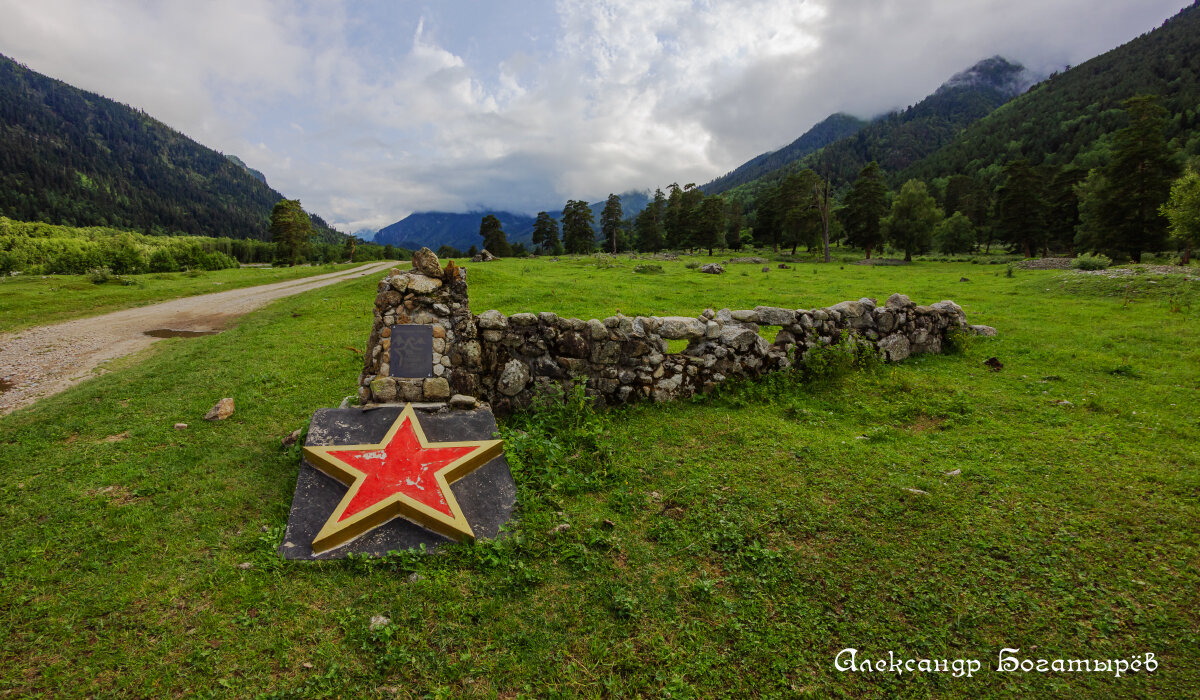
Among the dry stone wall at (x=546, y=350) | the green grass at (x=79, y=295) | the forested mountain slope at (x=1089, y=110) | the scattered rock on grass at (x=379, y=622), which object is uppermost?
the forested mountain slope at (x=1089, y=110)

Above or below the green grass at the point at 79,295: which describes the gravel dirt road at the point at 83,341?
below

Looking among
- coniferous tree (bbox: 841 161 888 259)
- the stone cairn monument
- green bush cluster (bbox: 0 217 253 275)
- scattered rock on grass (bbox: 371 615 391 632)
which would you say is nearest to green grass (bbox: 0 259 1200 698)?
scattered rock on grass (bbox: 371 615 391 632)

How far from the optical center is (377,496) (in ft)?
16.0

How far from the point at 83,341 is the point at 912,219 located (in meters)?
58.2

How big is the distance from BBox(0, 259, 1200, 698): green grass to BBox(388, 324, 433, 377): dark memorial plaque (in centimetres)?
192

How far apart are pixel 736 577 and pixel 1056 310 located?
1800 cm

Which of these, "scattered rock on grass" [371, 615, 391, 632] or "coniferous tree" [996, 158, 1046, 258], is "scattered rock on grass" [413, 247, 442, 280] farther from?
"coniferous tree" [996, 158, 1046, 258]

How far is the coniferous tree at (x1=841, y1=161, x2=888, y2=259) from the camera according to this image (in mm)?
46159

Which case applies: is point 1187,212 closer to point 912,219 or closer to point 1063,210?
point 912,219

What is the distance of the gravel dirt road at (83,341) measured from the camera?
9008 millimetres

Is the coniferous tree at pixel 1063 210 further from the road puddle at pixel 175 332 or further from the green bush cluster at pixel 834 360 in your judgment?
the road puddle at pixel 175 332

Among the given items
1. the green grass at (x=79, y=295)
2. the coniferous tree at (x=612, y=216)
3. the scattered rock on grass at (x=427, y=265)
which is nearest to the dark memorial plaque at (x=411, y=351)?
the scattered rock on grass at (x=427, y=265)

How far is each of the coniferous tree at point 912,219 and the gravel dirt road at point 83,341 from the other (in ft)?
176

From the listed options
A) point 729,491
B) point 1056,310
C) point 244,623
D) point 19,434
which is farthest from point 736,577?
point 1056,310
